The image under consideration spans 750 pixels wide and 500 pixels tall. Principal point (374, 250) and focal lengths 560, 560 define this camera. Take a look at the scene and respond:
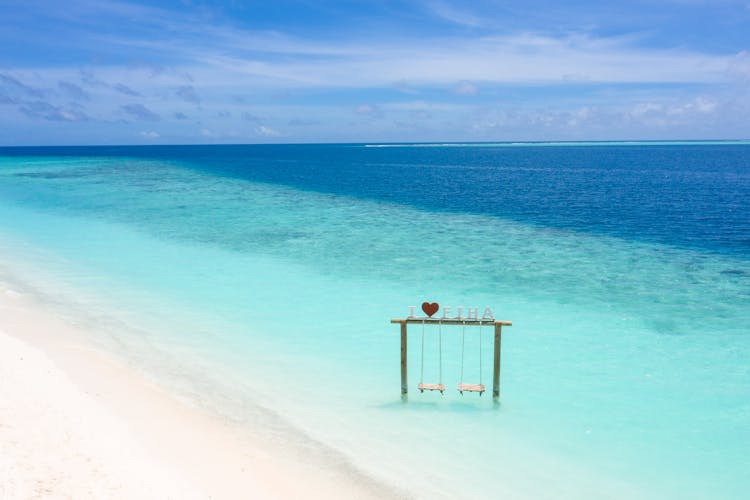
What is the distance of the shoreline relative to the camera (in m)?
8.60

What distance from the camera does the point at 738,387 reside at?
14188 mm

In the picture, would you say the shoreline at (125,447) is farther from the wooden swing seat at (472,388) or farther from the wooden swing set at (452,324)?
the wooden swing seat at (472,388)

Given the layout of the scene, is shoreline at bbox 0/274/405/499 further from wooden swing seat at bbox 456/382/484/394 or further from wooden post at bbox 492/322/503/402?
wooden post at bbox 492/322/503/402

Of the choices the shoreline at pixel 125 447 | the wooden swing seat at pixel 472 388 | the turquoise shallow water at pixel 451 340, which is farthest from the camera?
the wooden swing seat at pixel 472 388

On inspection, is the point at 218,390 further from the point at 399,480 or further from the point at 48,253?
the point at 48,253

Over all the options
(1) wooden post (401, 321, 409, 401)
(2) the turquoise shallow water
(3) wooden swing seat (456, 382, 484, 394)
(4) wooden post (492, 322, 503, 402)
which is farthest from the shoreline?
(4) wooden post (492, 322, 503, 402)

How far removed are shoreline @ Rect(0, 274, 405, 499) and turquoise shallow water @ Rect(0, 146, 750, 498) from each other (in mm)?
795

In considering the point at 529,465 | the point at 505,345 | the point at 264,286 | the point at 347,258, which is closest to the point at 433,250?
the point at 347,258

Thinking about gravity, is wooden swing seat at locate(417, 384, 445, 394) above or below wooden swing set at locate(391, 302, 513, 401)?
below

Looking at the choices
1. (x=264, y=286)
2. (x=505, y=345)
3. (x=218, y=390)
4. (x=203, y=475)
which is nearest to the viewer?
(x=203, y=475)

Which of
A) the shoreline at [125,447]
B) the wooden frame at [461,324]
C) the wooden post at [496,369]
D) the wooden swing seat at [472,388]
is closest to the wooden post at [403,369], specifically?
the wooden frame at [461,324]

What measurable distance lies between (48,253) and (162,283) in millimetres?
9306

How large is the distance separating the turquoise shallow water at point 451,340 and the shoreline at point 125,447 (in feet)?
2.61

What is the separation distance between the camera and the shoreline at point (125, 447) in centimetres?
860
